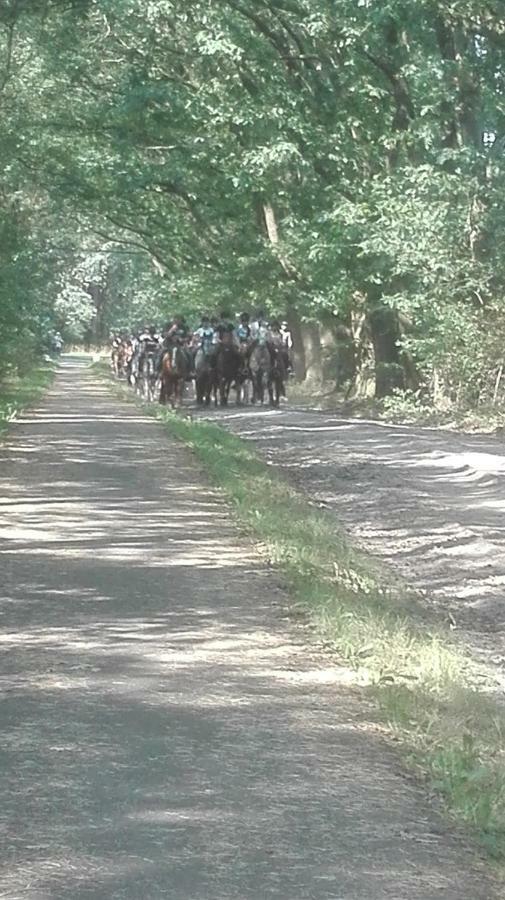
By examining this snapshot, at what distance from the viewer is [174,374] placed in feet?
125

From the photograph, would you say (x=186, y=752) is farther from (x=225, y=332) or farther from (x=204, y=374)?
(x=204, y=374)

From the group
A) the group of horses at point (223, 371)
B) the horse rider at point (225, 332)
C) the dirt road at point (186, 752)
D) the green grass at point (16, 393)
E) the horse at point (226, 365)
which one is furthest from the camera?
the group of horses at point (223, 371)

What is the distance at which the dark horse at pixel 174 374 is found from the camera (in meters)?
37.5

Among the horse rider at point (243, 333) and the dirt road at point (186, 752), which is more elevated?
→ the horse rider at point (243, 333)

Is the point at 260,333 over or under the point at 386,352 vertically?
over

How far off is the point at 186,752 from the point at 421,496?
11764mm

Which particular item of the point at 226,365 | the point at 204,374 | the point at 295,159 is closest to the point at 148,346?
the point at 204,374

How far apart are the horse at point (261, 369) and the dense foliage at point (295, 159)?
1.62 m

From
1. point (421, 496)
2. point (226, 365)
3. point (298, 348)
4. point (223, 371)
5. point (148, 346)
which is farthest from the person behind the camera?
point (298, 348)

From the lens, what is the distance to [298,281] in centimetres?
Result: 3928

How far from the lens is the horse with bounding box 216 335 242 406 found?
36875 mm

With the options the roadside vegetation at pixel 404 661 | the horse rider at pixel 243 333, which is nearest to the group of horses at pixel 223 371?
the horse rider at pixel 243 333

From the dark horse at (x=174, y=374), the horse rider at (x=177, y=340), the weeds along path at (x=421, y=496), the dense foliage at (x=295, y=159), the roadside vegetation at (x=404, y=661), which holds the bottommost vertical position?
the weeds along path at (x=421, y=496)

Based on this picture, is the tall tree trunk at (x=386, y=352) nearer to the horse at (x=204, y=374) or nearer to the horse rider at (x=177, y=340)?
the horse at (x=204, y=374)
